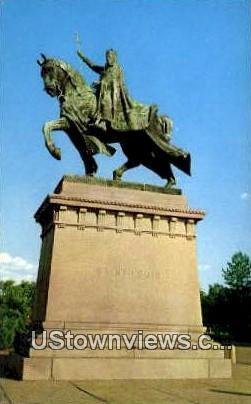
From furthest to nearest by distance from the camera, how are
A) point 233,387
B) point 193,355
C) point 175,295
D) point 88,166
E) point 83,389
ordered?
1. point 88,166
2. point 175,295
3. point 193,355
4. point 233,387
5. point 83,389

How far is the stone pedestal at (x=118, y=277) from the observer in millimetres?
11031

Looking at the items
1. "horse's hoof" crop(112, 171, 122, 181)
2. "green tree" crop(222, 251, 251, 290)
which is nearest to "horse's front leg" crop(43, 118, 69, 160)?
"horse's hoof" crop(112, 171, 122, 181)

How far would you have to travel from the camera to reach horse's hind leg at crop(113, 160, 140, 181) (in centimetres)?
1450

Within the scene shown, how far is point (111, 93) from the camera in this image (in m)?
14.4

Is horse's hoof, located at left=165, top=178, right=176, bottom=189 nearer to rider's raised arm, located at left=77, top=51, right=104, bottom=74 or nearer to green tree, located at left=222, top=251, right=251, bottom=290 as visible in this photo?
rider's raised arm, located at left=77, top=51, right=104, bottom=74

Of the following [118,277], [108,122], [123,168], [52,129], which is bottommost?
[118,277]

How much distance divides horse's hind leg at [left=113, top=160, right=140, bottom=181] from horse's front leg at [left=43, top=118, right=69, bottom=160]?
1940 millimetres

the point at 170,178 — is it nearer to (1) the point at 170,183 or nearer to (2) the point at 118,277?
(1) the point at 170,183

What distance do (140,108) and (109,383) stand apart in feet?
27.6

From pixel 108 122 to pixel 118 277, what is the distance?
477cm

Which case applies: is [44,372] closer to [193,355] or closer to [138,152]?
[193,355]

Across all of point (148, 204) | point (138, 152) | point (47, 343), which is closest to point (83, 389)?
point (47, 343)

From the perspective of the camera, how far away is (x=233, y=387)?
9.78 m

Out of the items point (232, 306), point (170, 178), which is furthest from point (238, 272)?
point (170, 178)
